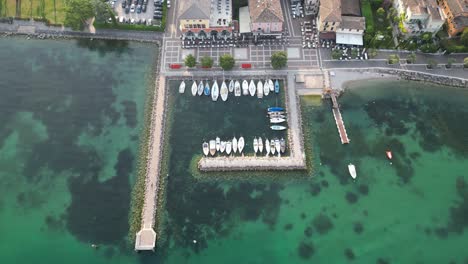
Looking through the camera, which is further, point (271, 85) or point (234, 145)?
point (271, 85)

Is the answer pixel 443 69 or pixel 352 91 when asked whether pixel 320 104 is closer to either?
pixel 352 91

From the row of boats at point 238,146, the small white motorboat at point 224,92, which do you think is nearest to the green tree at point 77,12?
the small white motorboat at point 224,92

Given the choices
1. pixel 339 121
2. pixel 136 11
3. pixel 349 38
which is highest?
pixel 136 11

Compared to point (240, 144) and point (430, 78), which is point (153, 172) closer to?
point (240, 144)

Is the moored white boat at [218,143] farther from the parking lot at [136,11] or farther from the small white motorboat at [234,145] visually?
the parking lot at [136,11]

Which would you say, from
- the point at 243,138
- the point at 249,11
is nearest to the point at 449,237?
the point at 243,138

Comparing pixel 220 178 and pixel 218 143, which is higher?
pixel 218 143

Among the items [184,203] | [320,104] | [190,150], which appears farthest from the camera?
[320,104]

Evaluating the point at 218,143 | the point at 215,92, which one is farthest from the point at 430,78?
the point at 218,143
